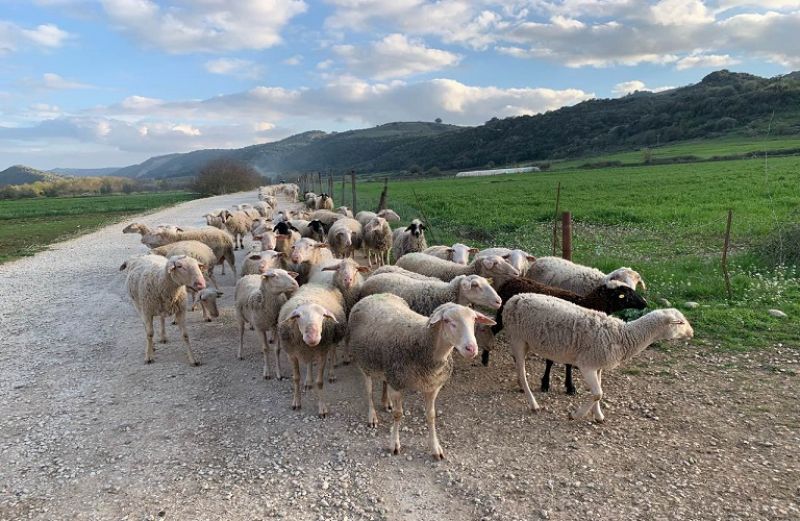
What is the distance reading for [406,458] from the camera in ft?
16.2

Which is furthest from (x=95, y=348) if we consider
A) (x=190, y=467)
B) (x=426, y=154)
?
(x=426, y=154)

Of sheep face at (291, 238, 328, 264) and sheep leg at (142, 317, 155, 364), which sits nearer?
sheep leg at (142, 317, 155, 364)

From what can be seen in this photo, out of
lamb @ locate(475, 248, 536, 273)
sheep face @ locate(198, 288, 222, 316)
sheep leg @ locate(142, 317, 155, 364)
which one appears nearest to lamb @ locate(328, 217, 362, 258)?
sheep face @ locate(198, 288, 222, 316)

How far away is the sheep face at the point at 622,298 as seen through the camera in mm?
6691

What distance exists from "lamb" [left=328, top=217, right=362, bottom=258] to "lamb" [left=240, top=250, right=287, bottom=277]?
8.12ft

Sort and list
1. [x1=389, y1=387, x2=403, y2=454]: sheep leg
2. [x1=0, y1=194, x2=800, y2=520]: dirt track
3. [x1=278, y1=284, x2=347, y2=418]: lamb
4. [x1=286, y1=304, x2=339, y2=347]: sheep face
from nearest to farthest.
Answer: [x1=0, y1=194, x2=800, y2=520]: dirt track, [x1=389, y1=387, x2=403, y2=454]: sheep leg, [x1=286, y1=304, x2=339, y2=347]: sheep face, [x1=278, y1=284, x2=347, y2=418]: lamb

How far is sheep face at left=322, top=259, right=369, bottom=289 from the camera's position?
7.47m

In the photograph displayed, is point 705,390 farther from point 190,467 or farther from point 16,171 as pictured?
point 16,171

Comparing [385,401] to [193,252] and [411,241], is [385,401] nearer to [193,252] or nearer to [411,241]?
[411,241]

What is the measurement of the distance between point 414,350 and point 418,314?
39.0 inches

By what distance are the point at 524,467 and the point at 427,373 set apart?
50.8 inches

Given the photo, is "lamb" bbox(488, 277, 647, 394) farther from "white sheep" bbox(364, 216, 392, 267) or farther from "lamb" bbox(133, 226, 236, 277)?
"lamb" bbox(133, 226, 236, 277)

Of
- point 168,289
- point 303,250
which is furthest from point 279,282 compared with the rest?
point 168,289

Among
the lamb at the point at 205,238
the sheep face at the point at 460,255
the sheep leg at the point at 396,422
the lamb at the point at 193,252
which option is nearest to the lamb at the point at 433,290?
the sheep leg at the point at 396,422
